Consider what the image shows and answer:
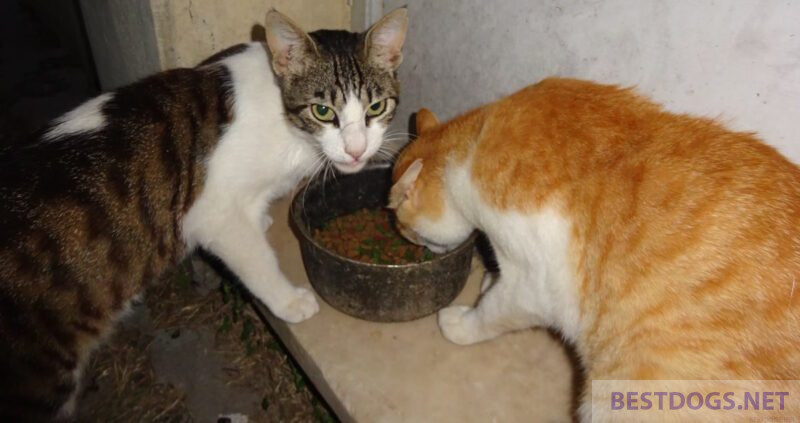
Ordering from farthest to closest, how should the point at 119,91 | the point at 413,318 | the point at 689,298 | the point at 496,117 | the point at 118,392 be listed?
the point at 118,392
the point at 413,318
the point at 119,91
the point at 496,117
the point at 689,298

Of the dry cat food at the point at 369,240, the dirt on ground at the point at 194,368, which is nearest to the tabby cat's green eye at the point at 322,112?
the dry cat food at the point at 369,240

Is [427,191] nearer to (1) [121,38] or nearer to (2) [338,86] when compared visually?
(2) [338,86]

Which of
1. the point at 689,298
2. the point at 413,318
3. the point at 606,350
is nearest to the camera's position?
the point at 689,298

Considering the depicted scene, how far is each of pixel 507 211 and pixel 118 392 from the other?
1667mm

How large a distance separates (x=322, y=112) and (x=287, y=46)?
22 cm

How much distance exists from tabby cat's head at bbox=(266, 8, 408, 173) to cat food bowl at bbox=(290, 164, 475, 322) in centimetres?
32

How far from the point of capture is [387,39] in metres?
1.73

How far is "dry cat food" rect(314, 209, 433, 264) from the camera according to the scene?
6.63 feet

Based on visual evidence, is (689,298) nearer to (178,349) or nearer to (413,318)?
(413,318)

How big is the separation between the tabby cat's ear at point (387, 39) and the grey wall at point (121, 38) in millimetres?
832

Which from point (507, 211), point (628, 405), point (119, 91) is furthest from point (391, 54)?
point (628, 405)

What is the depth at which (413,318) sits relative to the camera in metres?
1.91

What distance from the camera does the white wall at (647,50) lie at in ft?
4.19

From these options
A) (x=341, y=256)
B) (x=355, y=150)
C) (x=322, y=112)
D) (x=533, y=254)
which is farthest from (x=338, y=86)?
(x=533, y=254)
